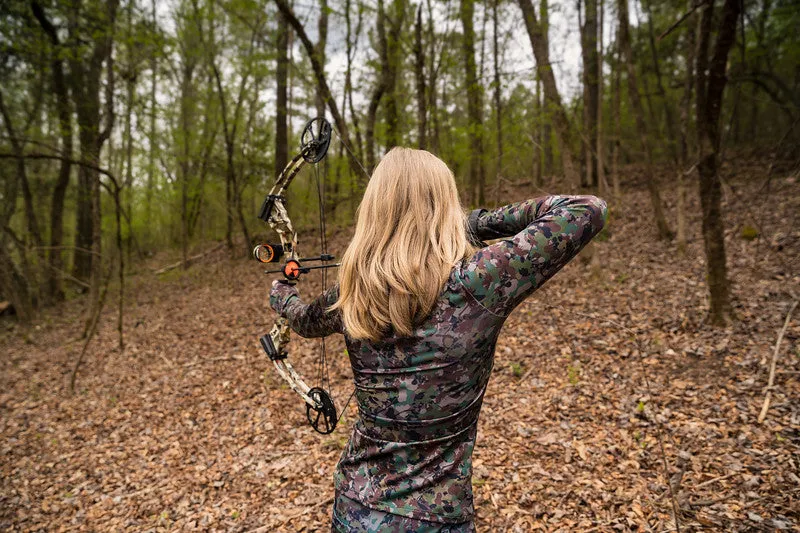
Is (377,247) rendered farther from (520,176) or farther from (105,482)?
(520,176)

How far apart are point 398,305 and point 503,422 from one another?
3639 millimetres

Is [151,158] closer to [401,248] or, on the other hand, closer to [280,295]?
[280,295]

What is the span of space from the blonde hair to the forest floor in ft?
3.44

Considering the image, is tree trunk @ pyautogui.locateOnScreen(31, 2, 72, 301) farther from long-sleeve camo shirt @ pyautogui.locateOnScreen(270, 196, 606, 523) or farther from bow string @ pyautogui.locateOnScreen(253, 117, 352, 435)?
long-sleeve camo shirt @ pyautogui.locateOnScreen(270, 196, 606, 523)

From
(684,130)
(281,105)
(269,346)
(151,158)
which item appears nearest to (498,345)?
(269,346)

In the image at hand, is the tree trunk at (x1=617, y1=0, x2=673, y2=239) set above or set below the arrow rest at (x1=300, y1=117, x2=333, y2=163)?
above

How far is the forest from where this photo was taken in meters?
3.51

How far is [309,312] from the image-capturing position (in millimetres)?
1614

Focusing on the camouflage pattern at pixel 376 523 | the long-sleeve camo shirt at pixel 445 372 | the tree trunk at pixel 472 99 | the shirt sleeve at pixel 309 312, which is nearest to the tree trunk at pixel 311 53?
the tree trunk at pixel 472 99

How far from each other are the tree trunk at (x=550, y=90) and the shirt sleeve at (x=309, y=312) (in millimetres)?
6107

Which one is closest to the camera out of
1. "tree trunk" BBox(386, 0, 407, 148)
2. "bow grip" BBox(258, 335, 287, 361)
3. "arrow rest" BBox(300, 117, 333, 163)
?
"arrow rest" BBox(300, 117, 333, 163)

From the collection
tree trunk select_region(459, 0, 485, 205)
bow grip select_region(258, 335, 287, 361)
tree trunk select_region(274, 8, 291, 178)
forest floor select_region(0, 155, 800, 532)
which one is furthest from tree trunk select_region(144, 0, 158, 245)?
bow grip select_region(258, 335, 287, 361)

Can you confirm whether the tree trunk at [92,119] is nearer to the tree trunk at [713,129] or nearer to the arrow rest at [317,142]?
the arrow rest at [317,142]

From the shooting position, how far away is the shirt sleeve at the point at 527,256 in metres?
1.23
